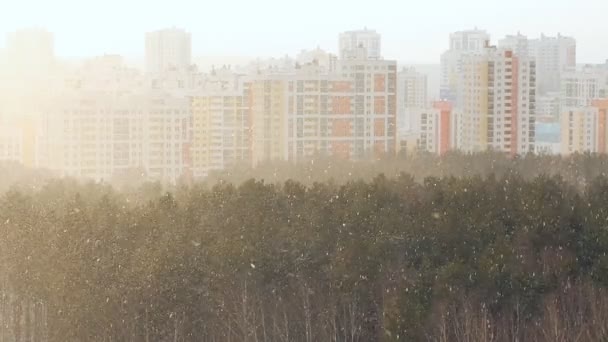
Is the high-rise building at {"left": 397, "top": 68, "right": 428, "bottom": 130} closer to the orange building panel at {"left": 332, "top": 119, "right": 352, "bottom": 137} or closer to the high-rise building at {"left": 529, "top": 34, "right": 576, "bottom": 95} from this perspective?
the orange building panel at {"left": 332, "top": 119, "right": 352, "bottom": 137}

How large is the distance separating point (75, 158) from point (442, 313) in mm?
8551

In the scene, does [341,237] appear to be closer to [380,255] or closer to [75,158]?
[380,255]

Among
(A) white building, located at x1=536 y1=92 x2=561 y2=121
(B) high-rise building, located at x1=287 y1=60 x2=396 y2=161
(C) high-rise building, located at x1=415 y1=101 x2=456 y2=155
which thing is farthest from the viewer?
(A) white building, located at x1=536 y1=92 x2=561 y2=121

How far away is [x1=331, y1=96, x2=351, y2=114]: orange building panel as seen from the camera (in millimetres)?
14375

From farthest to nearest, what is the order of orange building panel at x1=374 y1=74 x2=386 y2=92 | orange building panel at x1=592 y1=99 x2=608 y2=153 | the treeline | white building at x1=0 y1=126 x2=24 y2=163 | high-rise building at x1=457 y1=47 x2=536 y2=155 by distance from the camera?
orange building panel at x1=592 y1=99 x2=608 y2=153, high-rise building at x1=457 y1=47 x2=536 y2=155, orange building panel at x1=374 y1=74 x2=386 y2=92, white building at x1=0 y1=126 x2=24 y2=163, the treeline

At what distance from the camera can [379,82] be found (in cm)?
1491

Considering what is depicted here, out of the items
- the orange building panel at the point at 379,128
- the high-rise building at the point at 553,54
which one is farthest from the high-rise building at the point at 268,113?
the high-rise building at the point at 553,54

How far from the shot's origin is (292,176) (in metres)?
9.25

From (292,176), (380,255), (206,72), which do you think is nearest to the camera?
(380,255)

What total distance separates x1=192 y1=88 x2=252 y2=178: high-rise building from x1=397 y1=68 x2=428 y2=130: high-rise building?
7.41 ft

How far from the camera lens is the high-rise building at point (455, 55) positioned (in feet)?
57.2

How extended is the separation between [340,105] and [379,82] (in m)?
0.69

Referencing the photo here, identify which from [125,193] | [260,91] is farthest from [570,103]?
[125,193]

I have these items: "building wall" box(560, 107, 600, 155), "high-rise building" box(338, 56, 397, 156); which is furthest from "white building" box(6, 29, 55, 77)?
"building wall" box(560, 107, 600, 155)
